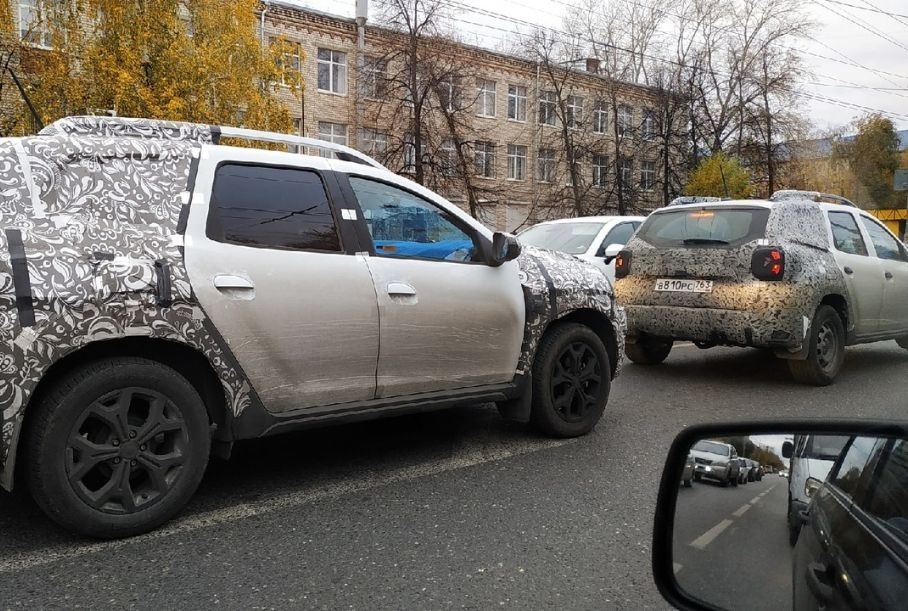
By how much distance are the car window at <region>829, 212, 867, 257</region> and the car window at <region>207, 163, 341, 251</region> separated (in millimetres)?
5470

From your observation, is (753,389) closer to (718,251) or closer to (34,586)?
(718,251)

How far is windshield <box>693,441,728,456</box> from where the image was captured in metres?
1.43

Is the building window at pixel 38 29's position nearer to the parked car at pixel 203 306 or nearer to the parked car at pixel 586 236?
the parked car at pixel 586 236

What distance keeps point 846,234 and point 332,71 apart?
29.3 m

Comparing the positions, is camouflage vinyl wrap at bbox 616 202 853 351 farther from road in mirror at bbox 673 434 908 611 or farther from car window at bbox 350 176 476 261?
road in mirror at bbox 673 434 908 611

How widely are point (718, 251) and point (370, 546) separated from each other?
4722 millimetres

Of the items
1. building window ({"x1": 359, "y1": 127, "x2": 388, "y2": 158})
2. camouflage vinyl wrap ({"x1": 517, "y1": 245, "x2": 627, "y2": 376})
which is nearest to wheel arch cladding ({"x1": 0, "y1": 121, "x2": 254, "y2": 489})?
camouflage vinyl wrap ({"x1": 517, "y1": 245, "x2": 627, "y2": 376})

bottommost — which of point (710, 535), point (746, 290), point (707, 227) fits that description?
point (710, 535)

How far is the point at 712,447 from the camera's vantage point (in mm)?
1455

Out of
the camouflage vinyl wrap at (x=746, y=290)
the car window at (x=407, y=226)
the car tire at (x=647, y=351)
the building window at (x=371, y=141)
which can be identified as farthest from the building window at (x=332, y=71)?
the car window at (x=407, y=226)

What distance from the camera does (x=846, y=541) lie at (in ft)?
3.57

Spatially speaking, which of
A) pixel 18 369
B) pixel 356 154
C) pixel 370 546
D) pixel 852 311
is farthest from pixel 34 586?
pixel 852 311

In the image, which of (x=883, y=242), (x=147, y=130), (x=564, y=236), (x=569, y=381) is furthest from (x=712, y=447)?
(x=564, y=236)

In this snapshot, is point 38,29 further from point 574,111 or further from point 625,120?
point 625,120
